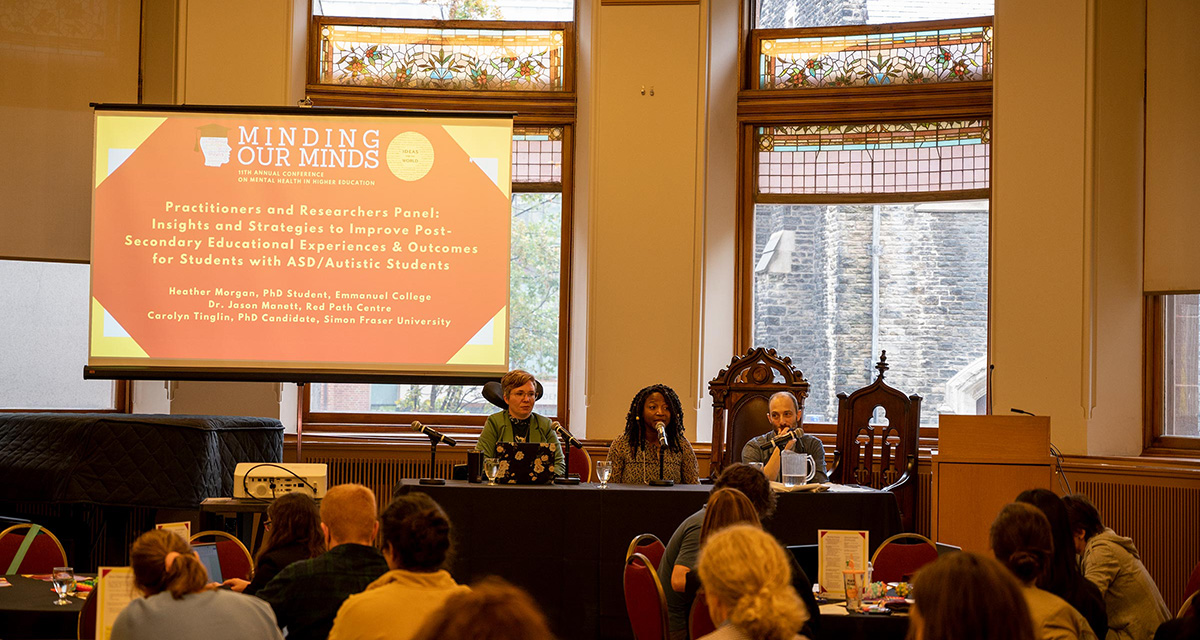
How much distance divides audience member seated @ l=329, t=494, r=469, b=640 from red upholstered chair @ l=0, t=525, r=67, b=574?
2.41 m

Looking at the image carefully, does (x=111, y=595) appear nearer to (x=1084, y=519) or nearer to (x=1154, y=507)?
(x=1084, y=519)

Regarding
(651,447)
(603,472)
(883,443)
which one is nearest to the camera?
(603,472)

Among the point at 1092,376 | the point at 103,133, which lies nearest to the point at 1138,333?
the point at 1092,376

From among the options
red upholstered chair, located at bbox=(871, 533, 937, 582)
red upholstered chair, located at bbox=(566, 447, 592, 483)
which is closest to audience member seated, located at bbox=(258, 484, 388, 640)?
red upholstered chair, located at bbox=(871, 533, 937, 582)

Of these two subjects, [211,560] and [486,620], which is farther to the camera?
[211,560]

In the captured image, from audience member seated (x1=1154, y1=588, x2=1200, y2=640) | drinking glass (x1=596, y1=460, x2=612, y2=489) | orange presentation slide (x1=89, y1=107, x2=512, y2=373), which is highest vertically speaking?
orange presentation slide (x1=89, y1=107, x2=512, y2=373)

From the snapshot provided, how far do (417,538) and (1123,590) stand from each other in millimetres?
2346

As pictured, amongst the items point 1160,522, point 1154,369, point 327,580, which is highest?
point 1154,369

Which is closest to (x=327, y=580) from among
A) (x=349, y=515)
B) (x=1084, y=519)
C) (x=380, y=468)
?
(x=349, y=515)

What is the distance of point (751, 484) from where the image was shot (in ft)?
11.9

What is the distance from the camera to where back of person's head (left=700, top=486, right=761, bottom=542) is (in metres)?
3.21

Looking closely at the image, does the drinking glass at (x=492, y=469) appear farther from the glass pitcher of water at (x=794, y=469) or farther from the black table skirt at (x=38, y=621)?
the black table skirt at (x=38, y=621)

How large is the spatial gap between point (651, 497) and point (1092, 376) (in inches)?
121

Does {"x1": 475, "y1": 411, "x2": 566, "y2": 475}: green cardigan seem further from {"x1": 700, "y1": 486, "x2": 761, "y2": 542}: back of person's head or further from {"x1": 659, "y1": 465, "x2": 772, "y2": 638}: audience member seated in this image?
{"x1": 700, "y1": 486, "x2": 761, "y2": 542}: back of person's head
